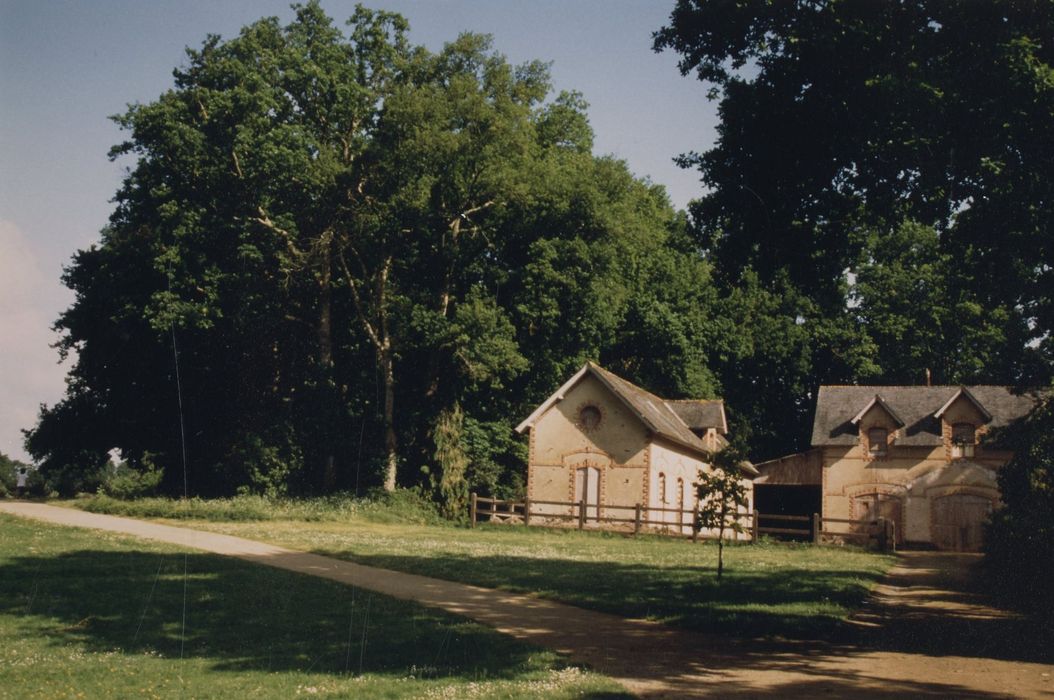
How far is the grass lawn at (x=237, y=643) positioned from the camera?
9.89 meters

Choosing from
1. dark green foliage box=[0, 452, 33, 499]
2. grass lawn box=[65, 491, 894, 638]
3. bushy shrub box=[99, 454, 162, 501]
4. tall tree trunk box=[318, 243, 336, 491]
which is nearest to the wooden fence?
grass lawn box=[65, 491, 894, 638]

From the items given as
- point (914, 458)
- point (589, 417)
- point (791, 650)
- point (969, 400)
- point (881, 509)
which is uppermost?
point (969, 400)

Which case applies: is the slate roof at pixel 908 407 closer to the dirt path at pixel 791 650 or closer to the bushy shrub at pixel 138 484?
the dirt path at pixel 791 650

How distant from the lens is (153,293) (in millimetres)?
41844

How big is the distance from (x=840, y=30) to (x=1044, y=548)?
10.9 m

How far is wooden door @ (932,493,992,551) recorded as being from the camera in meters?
40.4

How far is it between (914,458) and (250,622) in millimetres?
36591

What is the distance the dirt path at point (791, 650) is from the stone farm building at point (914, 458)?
24.0 meters

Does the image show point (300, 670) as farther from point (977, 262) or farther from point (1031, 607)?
point (1031, 607)

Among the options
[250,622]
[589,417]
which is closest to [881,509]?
[589,417]

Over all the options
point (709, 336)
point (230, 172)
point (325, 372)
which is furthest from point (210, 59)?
point (709, 336)

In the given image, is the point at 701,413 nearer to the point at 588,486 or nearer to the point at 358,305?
the point at 588,486

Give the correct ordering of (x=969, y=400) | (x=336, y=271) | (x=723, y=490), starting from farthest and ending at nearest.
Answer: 1. (x=336, y=271)
2. (x=969, y=400)
3. (x=723, y=490)

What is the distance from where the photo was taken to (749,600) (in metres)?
16.5
